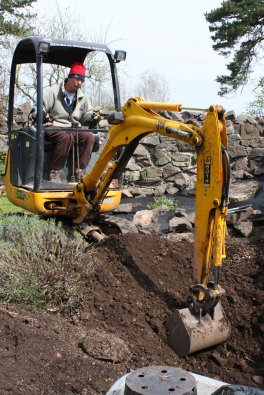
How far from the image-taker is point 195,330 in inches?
142

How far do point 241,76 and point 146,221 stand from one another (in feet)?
27.1

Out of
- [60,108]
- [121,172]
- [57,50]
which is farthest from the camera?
[57,50]

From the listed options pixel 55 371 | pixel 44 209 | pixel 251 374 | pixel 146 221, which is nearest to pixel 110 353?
pixel 55 371

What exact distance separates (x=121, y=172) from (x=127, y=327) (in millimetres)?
1820

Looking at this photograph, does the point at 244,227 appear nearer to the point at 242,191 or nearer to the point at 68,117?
the point at 242,191

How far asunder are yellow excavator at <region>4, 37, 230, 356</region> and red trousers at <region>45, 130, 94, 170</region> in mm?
201

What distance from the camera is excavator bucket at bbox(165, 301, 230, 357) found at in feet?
11.8

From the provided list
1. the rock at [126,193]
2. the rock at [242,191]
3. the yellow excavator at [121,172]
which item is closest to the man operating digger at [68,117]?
the yellow excavator at [121,172]

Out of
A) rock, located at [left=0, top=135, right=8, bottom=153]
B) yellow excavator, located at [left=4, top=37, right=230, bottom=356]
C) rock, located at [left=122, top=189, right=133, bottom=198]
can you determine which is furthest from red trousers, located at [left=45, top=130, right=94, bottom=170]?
rock, located at [left=0, top=135, right=8, bottom=153]

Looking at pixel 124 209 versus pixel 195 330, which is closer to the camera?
pixel 195 330

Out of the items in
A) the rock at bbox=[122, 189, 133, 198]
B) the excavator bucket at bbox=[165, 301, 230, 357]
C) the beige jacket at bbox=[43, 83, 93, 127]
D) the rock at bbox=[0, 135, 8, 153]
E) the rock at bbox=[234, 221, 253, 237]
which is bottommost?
the rock at bbox=[122, 189, 133, 198]

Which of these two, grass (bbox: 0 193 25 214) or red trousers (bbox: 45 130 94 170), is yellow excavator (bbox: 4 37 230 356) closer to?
red trousers (bbox: 45 130 94 170)

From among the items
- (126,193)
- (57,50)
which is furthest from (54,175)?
(126,193)

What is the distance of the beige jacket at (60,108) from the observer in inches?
230
